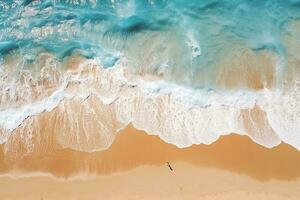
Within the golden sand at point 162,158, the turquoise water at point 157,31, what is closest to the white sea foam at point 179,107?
the golden sand at point 162,158

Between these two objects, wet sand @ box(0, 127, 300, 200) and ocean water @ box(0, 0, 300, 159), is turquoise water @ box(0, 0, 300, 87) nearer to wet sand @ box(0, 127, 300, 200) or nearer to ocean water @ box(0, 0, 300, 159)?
ocean water @ box(0, 0, 300, 159)

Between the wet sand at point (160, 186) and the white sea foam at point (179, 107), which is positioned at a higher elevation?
the white sea foam at point (179, 107)

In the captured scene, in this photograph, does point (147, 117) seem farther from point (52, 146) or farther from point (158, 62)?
point (52, 146)

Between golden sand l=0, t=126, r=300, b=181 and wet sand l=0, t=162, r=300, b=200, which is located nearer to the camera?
wet sand l=0, t=162, r=300, b=200

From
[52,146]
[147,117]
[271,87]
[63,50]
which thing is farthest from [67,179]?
[271,87]

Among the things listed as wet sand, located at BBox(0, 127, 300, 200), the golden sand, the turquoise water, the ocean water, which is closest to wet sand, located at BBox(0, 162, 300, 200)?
wet sand, located at BBox(0, 127, 300, 200)

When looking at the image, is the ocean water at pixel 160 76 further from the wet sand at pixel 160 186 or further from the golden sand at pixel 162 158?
the wet sand at pixel 160 186

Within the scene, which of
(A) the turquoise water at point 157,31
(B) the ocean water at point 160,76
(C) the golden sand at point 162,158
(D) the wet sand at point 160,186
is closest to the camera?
(D) the wet sand at point 160,186

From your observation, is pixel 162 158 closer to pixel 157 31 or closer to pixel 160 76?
pixel 160 76
